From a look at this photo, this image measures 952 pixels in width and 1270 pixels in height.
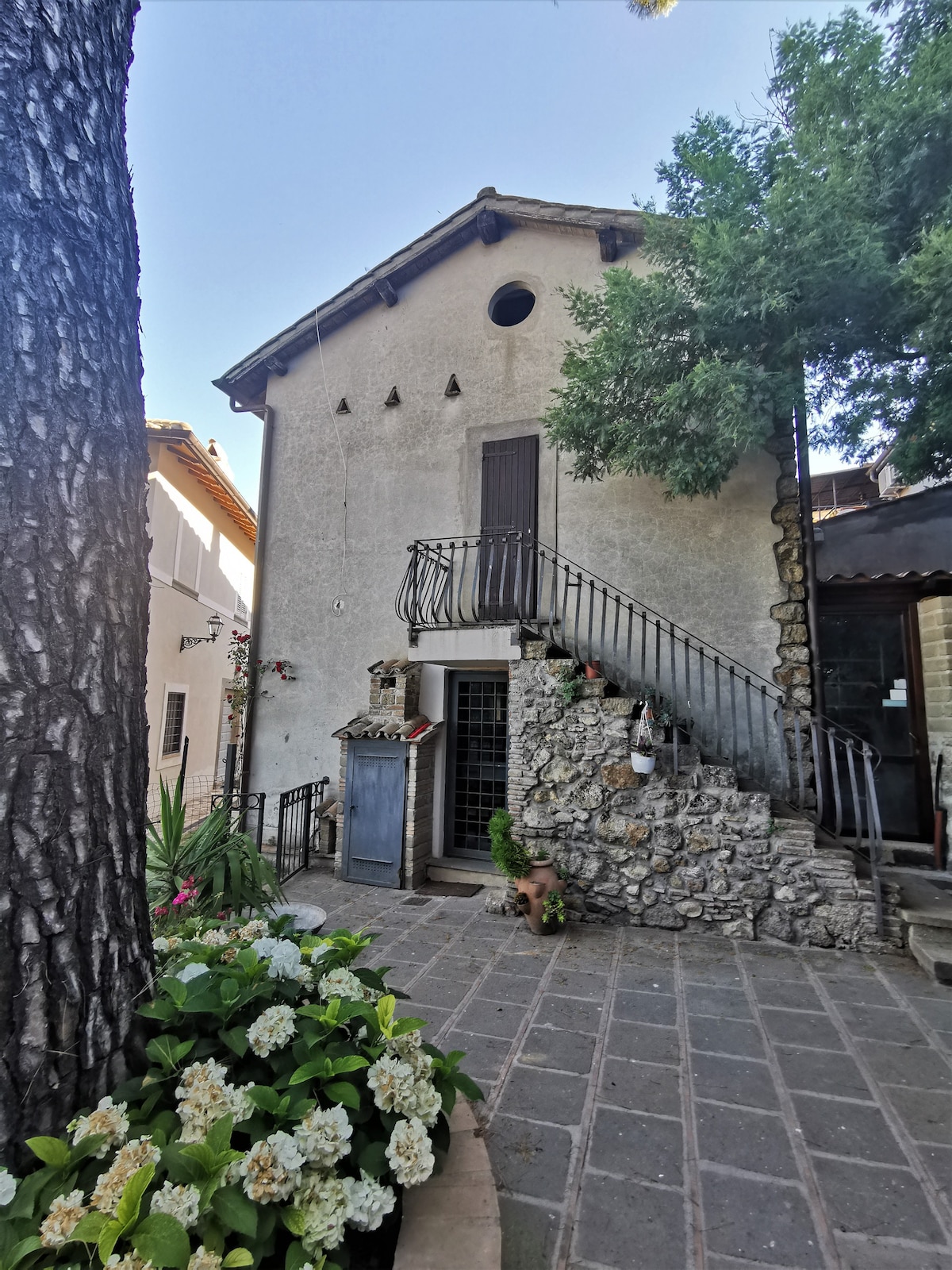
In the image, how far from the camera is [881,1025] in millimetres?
3201

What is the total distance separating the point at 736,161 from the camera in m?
4.72

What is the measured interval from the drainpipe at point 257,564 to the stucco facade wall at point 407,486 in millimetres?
91

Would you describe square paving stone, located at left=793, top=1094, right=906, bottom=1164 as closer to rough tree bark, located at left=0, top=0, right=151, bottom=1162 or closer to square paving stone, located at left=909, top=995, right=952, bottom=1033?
square paving stone, located at left=909, top=995, right=952, bottom=1033

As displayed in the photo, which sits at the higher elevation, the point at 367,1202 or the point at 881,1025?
the point at 367,1202

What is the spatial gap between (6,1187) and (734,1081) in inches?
112

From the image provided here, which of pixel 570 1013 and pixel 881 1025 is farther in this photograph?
pixel 570 1013

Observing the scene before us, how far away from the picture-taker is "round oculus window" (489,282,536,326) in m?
7.11

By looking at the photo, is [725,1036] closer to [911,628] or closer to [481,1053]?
[481,1053]

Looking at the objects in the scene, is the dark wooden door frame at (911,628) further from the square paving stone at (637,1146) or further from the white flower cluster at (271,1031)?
the white flower cluster at (271,1031)

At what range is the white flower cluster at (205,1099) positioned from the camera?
4.33ft

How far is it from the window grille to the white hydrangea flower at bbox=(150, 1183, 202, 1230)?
10909mm

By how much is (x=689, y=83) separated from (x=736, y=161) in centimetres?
101

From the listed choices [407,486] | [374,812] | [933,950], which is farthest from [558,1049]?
[407,486]

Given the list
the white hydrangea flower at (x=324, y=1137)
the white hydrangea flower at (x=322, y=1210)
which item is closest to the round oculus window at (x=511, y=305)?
the white hydrangea flower at (x=324, y=1137)
